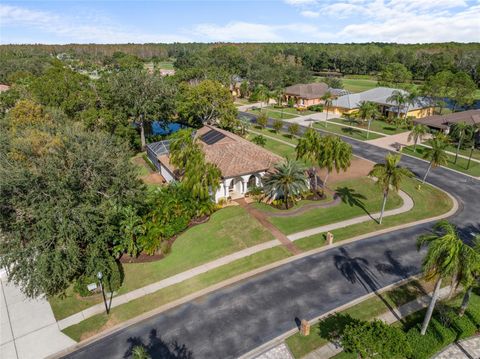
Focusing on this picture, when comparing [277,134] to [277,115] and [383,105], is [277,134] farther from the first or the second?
[383,105]

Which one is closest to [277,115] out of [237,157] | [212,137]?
[212,137]

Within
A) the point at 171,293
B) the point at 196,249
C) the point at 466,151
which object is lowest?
the point at 171,293

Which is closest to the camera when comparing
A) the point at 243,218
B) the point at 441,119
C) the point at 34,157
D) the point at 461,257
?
the point at 461,257

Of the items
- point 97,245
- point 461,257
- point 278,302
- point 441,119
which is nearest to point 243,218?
point 278,302

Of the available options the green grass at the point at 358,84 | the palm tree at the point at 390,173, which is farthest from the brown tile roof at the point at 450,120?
the green grass at the point at 358,84

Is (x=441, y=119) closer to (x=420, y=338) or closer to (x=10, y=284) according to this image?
(x=420, y=338)

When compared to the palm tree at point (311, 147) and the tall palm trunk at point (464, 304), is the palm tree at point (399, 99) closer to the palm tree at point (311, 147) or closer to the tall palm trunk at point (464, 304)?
the palm tree at point (311, 147)

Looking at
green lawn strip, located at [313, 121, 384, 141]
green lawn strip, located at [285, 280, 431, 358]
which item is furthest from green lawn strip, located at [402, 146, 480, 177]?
green lawn strip, located at [285, 280, 431, 358]
